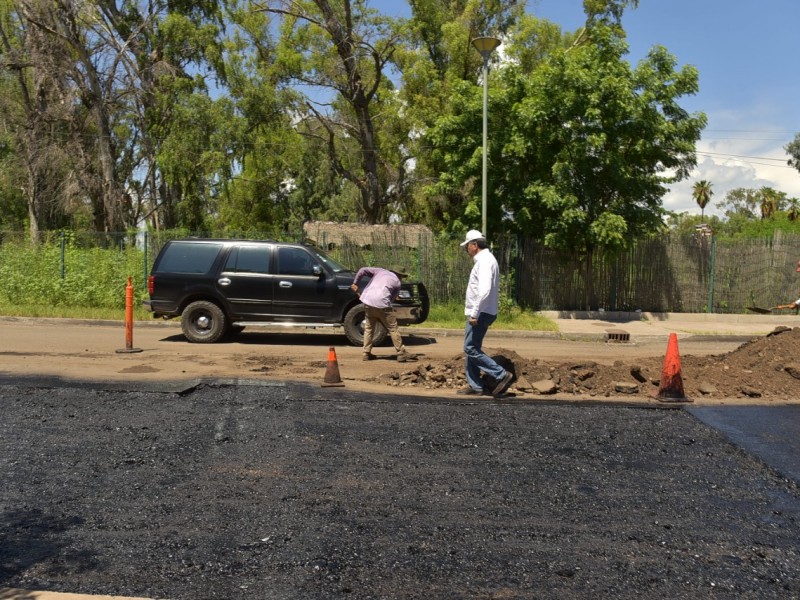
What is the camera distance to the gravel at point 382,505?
404 cm

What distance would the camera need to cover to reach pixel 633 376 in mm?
9789

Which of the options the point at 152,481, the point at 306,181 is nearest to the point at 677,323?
the point at 152,481

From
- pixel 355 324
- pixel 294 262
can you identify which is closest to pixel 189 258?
pixel 294 262

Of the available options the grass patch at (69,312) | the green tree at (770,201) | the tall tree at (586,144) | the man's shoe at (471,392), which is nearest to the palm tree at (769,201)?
the green tree at (770,201)

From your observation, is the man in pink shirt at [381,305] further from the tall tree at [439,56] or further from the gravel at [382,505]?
the tall tree at [439,56]

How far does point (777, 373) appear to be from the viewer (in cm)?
990

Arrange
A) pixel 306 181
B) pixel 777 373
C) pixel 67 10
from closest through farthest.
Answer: pixel 777 373
pixel 67 10
pixel 306 181

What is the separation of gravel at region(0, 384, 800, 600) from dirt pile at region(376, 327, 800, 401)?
1.49 metres

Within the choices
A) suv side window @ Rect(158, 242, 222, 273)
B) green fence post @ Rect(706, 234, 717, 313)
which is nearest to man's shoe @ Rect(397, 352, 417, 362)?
suv side window @ Rect(158, 242, 222, 273)

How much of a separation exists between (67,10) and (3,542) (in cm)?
2914

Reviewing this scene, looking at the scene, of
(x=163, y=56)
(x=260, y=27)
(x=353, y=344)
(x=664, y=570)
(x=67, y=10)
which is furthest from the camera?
(x=260, y=27)

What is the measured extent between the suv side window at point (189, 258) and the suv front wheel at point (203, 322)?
0.68 meters

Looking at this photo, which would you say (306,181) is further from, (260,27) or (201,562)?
(201,562)

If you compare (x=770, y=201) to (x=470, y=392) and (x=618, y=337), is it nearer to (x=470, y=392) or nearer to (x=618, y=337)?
(x=618, y=337)
